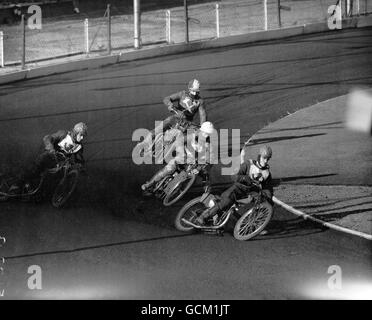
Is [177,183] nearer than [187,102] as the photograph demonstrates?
Yes

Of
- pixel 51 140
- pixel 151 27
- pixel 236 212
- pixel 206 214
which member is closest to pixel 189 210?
pixel 206 214

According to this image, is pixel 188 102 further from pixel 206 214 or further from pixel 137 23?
pixel 137 23

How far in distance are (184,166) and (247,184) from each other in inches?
61.4

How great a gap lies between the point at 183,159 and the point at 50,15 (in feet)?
58.5

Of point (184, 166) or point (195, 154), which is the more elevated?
point (195, 154)

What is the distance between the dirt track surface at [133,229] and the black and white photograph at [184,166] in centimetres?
3

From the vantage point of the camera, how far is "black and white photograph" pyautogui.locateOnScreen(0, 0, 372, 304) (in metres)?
11.4

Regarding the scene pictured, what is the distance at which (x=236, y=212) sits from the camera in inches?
511

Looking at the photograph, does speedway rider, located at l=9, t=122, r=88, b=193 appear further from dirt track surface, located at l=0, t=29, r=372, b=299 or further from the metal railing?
the metal railing

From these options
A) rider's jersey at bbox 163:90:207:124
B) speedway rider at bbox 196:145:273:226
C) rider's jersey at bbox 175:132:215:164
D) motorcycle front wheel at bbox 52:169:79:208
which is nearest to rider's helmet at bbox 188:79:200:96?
rider's jersey at bbox 163:90:207:124

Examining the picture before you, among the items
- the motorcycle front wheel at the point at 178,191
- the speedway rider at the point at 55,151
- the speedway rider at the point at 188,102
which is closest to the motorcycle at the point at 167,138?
the speedway rider at the point at 188,102

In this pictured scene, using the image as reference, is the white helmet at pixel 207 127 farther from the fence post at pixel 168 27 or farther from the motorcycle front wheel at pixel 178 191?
the fence post at pixel 168 27

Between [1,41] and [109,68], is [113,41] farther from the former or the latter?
[1,41]

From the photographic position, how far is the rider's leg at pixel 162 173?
1387cm
